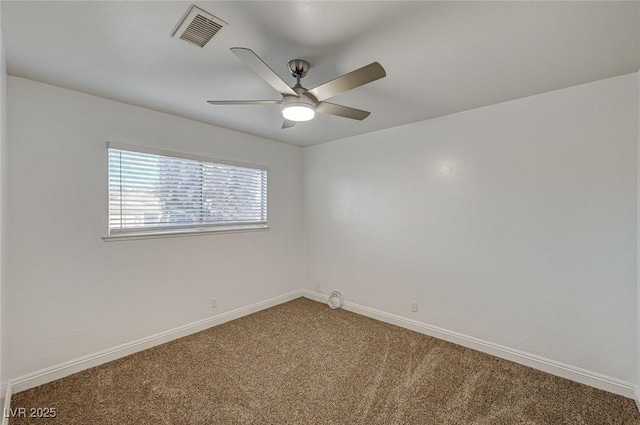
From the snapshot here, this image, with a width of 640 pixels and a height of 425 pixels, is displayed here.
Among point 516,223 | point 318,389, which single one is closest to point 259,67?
Answer: point 318,389

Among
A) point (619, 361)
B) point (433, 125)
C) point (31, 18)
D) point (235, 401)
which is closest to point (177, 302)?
point (235, 401)

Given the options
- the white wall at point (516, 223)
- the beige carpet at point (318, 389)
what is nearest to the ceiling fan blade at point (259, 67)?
the white wall at point (516, 223)

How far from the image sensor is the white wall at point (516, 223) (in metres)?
2.14

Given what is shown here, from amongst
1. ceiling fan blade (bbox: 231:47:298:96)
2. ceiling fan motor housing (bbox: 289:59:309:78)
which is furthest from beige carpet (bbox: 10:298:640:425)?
ceiling fan motor housing (bbox: 289:59:309:78)

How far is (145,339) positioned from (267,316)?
1368 millimetres

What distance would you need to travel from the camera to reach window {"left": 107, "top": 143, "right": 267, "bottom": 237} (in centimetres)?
263

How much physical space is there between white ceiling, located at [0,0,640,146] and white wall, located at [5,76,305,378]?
290mm

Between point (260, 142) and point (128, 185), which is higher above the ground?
point (260, 142)

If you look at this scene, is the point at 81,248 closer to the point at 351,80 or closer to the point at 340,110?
the point at 340,110

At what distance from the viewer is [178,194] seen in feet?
9.99

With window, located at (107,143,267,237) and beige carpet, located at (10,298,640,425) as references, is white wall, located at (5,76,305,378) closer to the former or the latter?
window, located at (107,143,267,237)

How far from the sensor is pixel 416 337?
10.0 feet

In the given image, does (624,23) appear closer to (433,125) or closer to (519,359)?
(433,125)

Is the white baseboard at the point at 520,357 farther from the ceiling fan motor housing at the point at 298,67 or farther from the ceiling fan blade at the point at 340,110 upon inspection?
the ceiling fan motor housing at the point at 298,67
